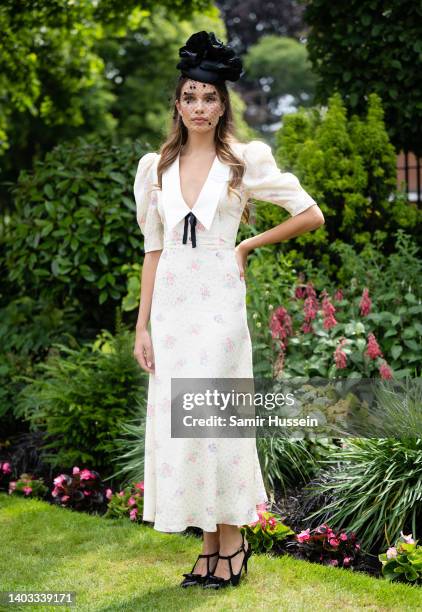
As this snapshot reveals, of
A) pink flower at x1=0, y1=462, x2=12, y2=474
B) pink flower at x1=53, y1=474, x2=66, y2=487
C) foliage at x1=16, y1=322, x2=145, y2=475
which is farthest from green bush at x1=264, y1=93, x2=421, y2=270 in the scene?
pink flower at x1=0, y1=462, x2=12, y2=474

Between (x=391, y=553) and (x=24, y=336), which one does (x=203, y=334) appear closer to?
(x=391, y=553)

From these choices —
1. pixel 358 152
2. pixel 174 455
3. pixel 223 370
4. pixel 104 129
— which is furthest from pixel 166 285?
pixel 104 129

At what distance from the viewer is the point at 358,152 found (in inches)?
242

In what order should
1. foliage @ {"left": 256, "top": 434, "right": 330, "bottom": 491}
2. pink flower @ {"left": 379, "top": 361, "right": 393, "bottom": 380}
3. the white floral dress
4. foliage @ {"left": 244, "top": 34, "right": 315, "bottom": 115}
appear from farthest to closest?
foliage @ {"left": 244, "top": 34, "right": 315, "bottom": 115}, pink flower @ {"left": 379, "top": 361, "right": 393, "bottom": 380}, foliage @ {"left": 256, "top": 434, "right": 330, "bottom": 491}, the white floral dress

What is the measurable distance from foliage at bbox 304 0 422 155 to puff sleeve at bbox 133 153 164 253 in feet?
11.7

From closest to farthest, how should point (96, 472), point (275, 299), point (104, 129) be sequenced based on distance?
point (96, 472), point (275, 299), point (104, 129)

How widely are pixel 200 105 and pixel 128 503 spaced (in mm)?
2171

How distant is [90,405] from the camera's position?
4.86 m

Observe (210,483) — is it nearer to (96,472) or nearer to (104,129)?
(96,472)

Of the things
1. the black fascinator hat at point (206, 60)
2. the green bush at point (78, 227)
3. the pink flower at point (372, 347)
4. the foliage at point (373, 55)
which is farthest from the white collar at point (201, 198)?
the foliage at point (373, 55)

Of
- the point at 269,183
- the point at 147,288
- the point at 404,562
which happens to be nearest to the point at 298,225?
the point at 269,183

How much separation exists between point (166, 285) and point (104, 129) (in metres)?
16.7

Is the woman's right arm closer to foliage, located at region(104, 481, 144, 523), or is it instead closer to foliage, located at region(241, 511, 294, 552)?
foliage, located at region(241, 511, 294, 552)

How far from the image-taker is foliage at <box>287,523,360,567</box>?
3571 millimetres
